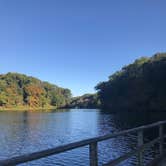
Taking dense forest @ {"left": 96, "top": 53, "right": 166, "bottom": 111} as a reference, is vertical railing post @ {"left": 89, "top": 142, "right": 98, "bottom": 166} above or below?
below

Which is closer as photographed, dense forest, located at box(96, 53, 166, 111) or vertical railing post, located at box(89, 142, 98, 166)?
vertical railing post, located at box(89, 142, 98, 166)

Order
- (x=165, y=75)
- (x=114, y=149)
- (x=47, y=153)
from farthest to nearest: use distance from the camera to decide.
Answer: (x=165, y=75) → (x=114, y=149) → (x=47, y=153)

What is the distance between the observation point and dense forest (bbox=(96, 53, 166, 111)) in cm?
11112

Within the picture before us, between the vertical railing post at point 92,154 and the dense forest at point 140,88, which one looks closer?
the vertical railing post at point 92,154

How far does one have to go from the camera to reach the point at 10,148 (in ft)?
103

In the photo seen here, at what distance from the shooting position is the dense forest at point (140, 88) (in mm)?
111125

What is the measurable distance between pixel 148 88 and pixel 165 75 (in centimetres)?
1105

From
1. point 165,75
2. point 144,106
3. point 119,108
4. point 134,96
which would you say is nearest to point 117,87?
point 119,108

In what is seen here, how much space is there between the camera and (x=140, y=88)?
406 ft

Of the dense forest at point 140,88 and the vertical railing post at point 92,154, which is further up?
the dense forest at point 140,88

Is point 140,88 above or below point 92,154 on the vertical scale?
above

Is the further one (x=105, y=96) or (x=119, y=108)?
(x=105, y=96)

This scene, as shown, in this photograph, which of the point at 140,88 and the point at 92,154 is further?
the point at 140,88

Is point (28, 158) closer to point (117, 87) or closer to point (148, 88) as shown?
point (148, 88)
